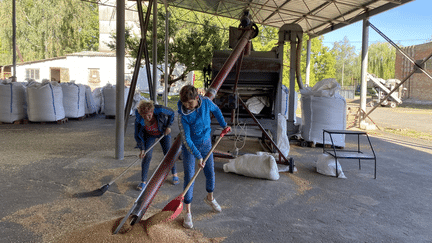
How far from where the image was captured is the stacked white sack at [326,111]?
7.95 m

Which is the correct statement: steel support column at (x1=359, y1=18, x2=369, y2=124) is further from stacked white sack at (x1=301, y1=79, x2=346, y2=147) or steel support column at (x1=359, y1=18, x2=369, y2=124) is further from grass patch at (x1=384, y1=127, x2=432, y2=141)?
stacked white sack at (x1=301, y1=79, x2=346, y2=147)

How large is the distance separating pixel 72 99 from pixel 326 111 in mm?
9175

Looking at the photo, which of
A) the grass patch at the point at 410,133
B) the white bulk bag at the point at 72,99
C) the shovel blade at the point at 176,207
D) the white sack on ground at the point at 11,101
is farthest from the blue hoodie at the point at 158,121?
the grass patch at the point at 410,133

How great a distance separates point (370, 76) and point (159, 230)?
1092 inches

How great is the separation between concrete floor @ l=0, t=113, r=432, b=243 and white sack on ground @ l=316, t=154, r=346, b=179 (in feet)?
0.44

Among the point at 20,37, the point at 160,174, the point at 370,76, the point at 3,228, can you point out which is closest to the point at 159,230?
the point at 160,174

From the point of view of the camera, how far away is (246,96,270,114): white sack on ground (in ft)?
24.4

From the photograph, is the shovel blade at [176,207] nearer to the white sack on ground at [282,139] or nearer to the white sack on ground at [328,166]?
the white sack on ground at [328,166]

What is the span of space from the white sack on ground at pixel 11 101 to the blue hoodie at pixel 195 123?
32.1 feet

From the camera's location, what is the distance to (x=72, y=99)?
12133 mm

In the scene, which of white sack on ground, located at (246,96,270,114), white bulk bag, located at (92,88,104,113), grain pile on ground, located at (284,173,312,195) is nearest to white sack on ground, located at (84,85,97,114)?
white bulk bag, located at (92,88,104,113)

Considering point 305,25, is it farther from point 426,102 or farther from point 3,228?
point 426,102

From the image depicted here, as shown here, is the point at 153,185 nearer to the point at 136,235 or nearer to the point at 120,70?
the point at 136,235

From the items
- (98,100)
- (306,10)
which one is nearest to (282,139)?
(306,10)
